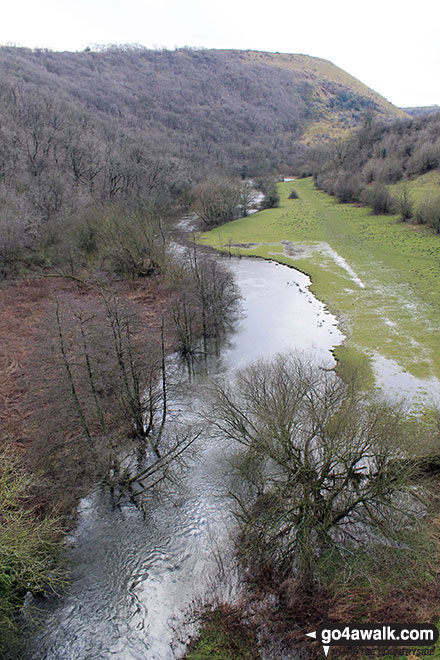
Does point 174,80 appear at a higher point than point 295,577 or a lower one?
higher

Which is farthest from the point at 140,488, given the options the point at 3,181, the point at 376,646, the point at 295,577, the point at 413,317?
the point at 3,181

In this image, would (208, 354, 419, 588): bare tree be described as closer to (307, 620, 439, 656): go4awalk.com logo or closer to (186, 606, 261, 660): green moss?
(307, 620, 439, 656): go4awalk.com logo

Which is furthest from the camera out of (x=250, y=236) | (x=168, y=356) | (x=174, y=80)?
(x=174, y=80)

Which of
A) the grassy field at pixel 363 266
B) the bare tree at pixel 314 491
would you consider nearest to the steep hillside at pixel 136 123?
the grassy field at pixel 363 266

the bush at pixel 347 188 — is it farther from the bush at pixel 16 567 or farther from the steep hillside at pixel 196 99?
the bush at pixel 16 567

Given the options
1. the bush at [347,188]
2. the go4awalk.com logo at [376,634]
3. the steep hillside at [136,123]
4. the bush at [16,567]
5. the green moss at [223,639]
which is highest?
the steep hillside at [136,123]

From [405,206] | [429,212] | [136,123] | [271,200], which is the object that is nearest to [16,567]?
[429,212]

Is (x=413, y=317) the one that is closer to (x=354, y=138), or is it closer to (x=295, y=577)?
(x=295, y=577)
